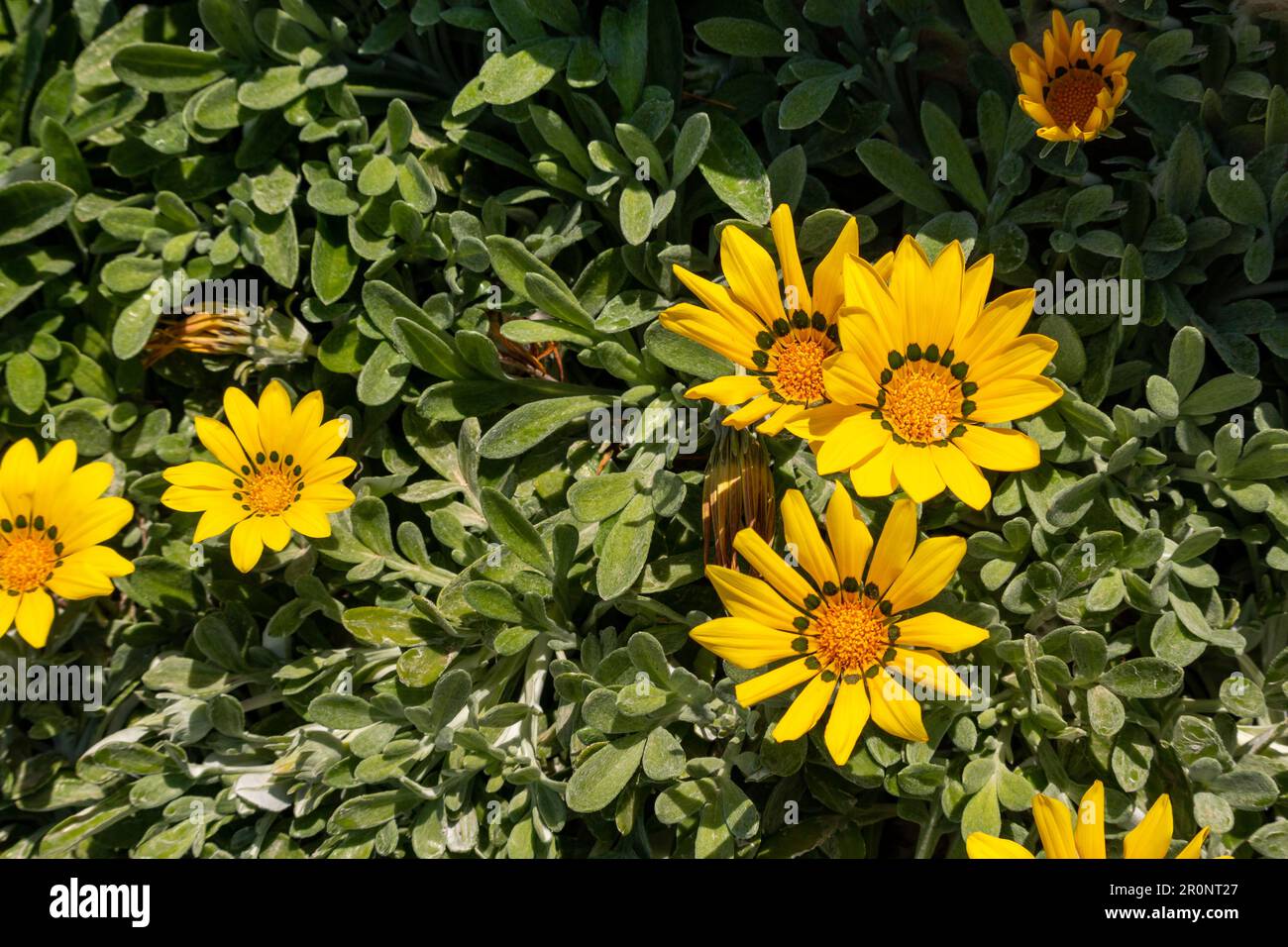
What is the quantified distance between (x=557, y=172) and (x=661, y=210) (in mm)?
337

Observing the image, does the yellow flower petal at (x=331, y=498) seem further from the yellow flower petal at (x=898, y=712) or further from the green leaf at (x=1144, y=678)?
the green leaf at (x=1144, y=678)

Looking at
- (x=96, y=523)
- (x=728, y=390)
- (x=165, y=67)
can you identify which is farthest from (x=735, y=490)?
(x=165, y=67)

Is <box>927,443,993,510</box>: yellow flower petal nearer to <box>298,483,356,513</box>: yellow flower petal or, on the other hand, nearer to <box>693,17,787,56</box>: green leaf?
<box>693,17,787,56</box>: green leaf

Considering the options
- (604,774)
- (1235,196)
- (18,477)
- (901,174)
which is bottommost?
(604,774)

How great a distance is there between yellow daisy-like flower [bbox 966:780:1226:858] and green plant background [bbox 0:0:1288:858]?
0.20 meters

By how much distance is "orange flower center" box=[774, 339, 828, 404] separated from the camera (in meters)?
2.35

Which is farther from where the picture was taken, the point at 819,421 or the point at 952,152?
the point at 952,152

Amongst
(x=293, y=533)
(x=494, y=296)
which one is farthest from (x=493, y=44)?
(x=293, y=533)

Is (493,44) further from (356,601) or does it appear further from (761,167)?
(356,601)

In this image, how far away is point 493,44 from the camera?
2.92 m

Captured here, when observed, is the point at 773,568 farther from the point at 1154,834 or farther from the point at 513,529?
the point at 1154,834

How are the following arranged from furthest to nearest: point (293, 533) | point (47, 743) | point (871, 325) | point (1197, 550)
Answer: point (47, 743), point (293, 533), point (1197, 550), point (871, 325)

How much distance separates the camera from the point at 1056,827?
7.43 feet

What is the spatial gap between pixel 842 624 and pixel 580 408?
885 mm
